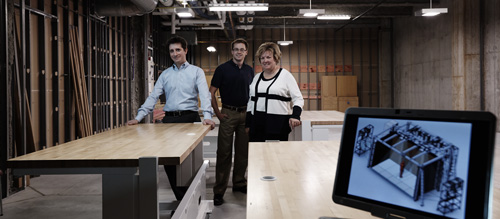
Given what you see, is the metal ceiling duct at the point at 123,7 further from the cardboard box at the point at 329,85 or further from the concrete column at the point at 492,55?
the cardboard box at the point at 329,85

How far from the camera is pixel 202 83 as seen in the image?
11.8 ft

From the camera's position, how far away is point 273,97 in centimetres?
344

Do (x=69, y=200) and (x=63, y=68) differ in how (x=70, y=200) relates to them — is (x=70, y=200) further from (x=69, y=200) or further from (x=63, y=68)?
(x=63, y=68)

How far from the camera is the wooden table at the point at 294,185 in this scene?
125 cm

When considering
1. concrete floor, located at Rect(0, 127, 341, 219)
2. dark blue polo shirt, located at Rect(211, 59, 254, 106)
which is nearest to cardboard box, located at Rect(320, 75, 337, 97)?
concrete floor, located at Rect(0, 127, 341, 219)

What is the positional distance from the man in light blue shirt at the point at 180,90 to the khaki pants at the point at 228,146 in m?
0.51

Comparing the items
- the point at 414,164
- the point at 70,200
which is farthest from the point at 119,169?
the point at 70,200

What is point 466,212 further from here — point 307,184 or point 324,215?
point 307,184

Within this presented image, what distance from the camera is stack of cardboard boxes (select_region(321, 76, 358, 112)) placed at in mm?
14727

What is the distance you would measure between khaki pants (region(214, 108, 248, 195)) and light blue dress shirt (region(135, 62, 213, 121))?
0.51 meters

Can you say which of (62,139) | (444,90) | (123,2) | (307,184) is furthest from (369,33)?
(307,184)

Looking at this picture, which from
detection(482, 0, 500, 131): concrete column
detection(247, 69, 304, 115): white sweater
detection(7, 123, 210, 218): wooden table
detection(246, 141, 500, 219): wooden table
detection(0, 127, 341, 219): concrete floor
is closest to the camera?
detection(246, 141, 500, 219): wooden table

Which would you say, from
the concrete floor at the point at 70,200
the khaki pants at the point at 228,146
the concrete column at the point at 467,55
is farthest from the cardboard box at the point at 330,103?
the khaki pants at the point at 228,146

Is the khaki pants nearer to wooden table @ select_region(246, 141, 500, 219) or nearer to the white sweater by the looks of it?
the white sweater
